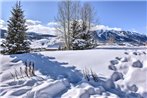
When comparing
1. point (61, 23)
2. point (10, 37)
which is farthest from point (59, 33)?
point (10, 37)

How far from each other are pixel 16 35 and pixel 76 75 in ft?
37.1

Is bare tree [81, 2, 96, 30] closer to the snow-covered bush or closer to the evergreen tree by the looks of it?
the evergreen tree

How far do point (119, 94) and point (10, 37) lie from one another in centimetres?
1283

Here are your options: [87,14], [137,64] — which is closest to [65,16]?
[87,14]

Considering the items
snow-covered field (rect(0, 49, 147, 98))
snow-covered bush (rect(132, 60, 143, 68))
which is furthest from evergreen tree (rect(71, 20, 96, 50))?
snow-covered bush (rect(132, 60, 143, 68))

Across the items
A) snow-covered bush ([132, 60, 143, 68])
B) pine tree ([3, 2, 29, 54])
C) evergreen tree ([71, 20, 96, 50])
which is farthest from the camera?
evergreen tree ([71, 20, 96, 50])

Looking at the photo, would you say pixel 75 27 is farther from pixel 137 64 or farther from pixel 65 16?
pixel 137 64

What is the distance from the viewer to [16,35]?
19078 mm

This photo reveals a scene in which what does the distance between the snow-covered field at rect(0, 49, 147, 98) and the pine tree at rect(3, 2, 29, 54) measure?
27.6 ft

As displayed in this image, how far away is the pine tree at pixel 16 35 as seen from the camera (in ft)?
61.0

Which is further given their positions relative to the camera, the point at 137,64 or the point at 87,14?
the point at 87,14

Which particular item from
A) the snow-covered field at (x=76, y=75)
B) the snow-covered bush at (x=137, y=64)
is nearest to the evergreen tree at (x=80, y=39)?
the snow-covered field at (x=76, y=75)

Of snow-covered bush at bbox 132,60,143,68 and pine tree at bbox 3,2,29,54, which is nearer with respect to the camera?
snow-covered bush at bbox 132,60,143,68

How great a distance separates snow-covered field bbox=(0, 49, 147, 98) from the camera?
283 inches
